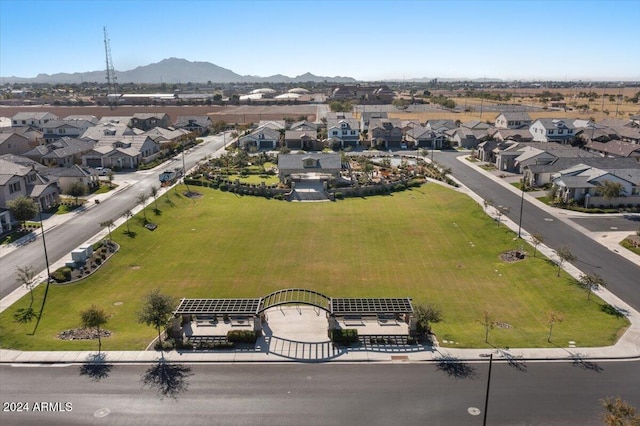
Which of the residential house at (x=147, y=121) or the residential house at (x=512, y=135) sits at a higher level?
the residential house at (x=147, y=121)

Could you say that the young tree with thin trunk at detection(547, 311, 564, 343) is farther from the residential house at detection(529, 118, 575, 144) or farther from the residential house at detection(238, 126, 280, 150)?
the residential house at detection(238, 126, 280, 150)

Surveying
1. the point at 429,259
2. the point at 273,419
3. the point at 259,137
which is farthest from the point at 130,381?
the point at 259,137

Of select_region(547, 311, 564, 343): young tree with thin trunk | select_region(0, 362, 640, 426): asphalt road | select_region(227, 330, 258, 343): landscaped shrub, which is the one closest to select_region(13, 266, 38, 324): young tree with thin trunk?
select_region(0, 362, 640, 426): asphalt road

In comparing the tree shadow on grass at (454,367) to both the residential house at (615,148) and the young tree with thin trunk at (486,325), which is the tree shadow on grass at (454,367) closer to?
the young tree with thin trunk at (486,325)

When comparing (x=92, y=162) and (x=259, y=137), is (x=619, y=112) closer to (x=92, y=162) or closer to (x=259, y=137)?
(x=259, y=137)

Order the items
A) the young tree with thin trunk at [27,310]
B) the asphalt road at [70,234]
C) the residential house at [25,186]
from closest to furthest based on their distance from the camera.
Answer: the young tree with thin trunk at [27,310] → the asphalt road at [70,234] → the residential house at [25,186]

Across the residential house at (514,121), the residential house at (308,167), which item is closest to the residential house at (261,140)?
the residential house at (308,167)

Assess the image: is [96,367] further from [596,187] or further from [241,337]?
[596,187]
